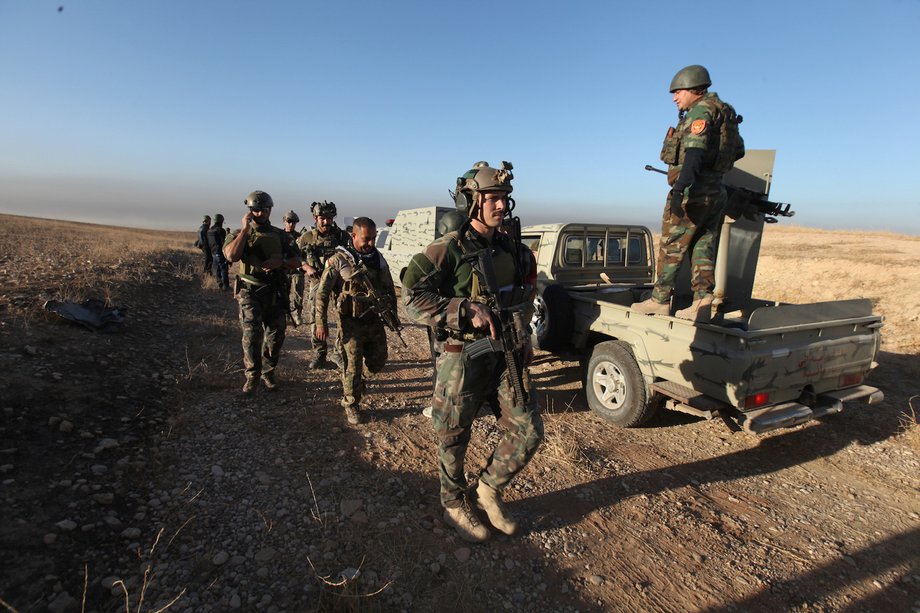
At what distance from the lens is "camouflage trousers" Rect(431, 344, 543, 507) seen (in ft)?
8.14

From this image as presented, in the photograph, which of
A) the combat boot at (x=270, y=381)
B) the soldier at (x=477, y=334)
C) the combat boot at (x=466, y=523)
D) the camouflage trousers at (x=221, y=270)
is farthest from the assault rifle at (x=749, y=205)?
the camouflage trousers at (x=221, y=270)

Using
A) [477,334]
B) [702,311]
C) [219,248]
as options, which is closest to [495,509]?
[477,334]

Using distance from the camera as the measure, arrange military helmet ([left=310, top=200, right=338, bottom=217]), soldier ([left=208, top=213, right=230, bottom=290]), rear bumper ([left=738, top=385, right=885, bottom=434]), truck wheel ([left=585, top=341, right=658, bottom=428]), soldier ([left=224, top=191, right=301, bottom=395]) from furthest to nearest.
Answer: soldier ([left=208, top=213, right=230, bottom=290]), military helmet ([left=310, top=200, right=338, bottom=217]), soldier ([left=224, top=191, right=301, bottom=395]), truck wheel ([left=585, top=341, right=658, bottom=428]), rear bumper ([left=738, top=385, right=885, bottom=434])

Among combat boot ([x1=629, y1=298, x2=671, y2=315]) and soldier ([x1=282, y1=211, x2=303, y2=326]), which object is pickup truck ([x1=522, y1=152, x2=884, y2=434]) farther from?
soldier ([x1=282, y1=211, x2=303, y2=326])

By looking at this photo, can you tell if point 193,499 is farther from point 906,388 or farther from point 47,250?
point 47,250

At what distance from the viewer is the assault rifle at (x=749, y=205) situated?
461 cm

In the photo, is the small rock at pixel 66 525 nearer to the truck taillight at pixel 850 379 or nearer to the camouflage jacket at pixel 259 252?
the camouflage jacket at pixel 259 252

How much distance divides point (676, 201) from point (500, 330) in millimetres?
2263

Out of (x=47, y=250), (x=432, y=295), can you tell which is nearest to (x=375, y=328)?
(x=432, y=295)

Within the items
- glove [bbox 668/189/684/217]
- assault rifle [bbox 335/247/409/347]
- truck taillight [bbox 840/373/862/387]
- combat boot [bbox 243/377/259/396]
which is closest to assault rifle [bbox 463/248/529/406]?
assault rifle [bbox 335/247/409/347]

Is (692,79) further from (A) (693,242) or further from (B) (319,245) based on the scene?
(B) (319,245)

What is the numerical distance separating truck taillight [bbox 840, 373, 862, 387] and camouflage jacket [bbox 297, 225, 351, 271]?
208 inches

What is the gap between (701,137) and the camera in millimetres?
3555

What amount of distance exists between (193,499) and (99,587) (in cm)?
67
